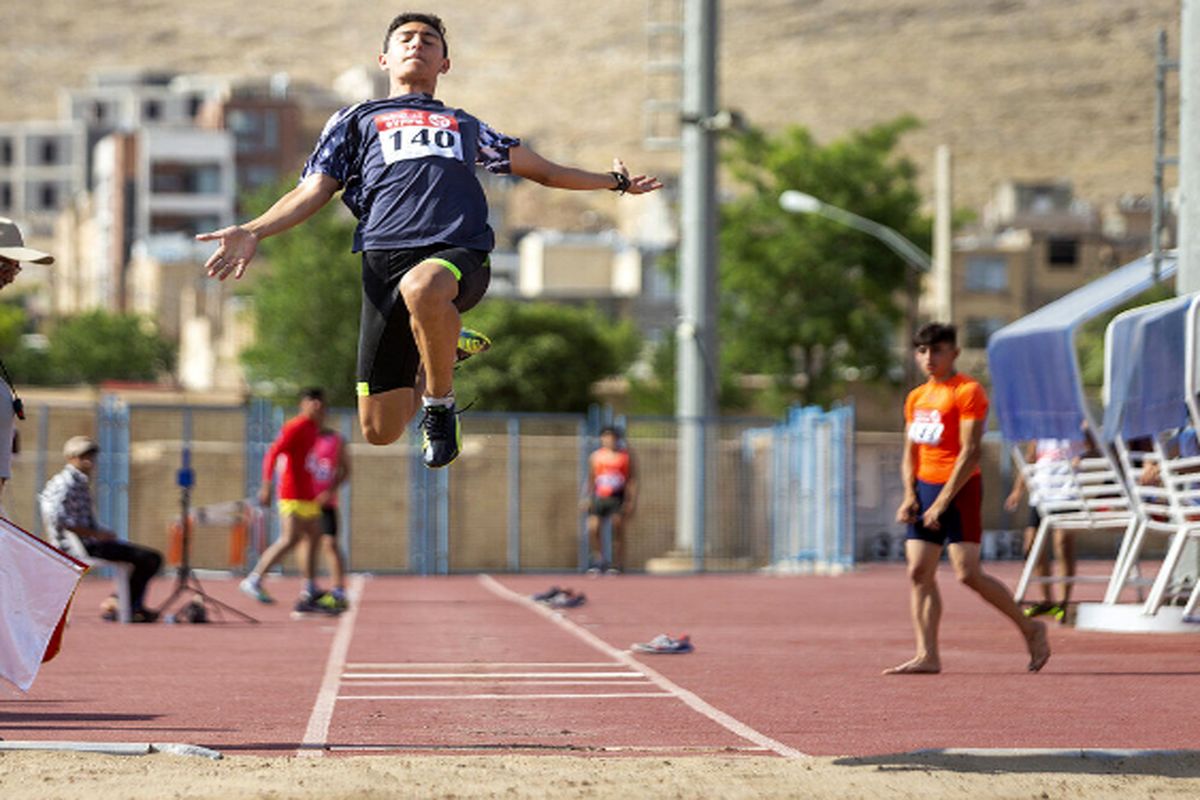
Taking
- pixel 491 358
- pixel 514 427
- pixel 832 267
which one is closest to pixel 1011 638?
pixel 514 427

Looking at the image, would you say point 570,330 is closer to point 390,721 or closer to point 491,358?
point 491,358

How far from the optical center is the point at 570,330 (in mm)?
86125

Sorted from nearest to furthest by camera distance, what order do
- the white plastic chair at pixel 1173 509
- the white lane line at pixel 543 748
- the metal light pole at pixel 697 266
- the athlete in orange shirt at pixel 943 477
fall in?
the white lane line at pixel 543 748 < the athlete in orange shirt at pixel 943 477 < the white plastic chair at pixel 1173 509 < the metal light pole at pixel 697 266

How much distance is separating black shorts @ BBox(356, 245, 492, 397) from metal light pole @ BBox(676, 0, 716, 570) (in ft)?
88.8

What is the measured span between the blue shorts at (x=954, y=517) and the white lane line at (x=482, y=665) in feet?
8.22

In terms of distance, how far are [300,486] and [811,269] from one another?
49126 mm

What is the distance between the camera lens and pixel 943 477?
14664 mm

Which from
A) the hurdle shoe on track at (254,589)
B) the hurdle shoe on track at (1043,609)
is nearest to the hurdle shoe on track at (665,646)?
the hurdle shoe on track at (1043,609)

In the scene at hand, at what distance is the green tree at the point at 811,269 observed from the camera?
71125 millimetres

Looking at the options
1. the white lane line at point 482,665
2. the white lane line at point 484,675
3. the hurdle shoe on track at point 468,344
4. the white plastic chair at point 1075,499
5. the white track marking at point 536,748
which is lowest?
the white lane line at point 482,665

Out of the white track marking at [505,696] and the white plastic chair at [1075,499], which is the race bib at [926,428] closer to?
the white track marking at [505,696]

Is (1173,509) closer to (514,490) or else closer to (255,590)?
(255,590)

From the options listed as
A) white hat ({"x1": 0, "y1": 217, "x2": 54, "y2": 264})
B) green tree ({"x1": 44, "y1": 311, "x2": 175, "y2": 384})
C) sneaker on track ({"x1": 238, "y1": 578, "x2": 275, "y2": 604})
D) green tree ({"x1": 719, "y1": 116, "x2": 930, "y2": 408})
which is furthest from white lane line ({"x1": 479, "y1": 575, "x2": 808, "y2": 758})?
green tree ({"x1": 44, "y1": 311, "x2": 175, "y2": 384})

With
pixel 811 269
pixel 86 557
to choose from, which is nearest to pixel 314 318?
pixel 811 269
